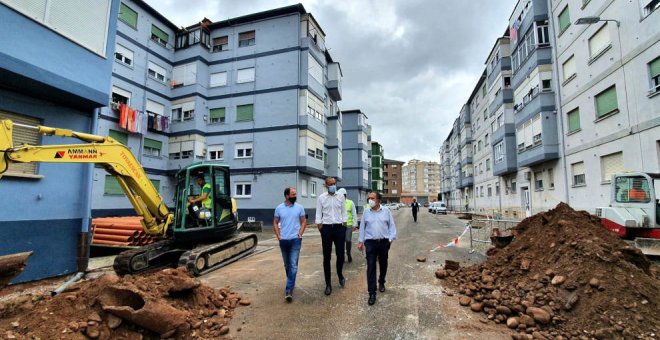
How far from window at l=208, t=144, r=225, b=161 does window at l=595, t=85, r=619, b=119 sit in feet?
77.2

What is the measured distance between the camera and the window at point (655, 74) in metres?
11.4

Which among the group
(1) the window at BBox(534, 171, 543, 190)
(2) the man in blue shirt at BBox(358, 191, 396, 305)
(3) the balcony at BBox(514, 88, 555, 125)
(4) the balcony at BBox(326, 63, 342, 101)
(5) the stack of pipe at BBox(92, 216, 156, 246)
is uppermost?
(4) the balcony at BBox(326, 63, 342, 101)

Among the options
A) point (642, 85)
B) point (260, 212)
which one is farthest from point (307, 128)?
point (642, 85)

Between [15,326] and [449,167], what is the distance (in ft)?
219

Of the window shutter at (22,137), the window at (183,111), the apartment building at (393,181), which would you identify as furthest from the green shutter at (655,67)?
the apartment building at (393,181)

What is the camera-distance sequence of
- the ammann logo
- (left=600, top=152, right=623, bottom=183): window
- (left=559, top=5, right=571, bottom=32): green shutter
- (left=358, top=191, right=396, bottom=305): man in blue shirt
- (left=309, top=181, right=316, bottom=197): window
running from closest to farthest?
(left=358, top=191, right=396, bottom=305): man in blue shirt
the ammann logo
(left=600, top=152, right=623, bottom=183): window
(left=559, top=5, right=571, bottom=32): green shutter
(left=309, top=181, right=316, bottom=197): window

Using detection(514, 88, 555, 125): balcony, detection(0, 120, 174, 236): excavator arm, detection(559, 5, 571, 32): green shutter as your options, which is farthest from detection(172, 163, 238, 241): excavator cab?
detection(559, 5, 571, 32): green shutter

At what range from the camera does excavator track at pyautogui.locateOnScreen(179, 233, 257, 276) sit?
307 inches

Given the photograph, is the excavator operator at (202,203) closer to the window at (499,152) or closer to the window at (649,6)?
the window at (649,6)

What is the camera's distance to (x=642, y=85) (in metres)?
12.1

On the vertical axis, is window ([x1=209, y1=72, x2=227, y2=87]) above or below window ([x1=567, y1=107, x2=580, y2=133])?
above

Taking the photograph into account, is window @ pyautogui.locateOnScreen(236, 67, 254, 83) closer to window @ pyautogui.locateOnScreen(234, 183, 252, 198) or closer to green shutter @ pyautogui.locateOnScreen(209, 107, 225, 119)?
green shutter @ pyautogui.locateOnScreen(209, 107, 225, 119)

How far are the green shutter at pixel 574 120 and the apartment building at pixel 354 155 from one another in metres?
27.2

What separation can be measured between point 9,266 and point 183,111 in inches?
901
